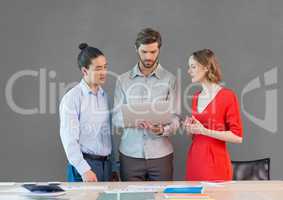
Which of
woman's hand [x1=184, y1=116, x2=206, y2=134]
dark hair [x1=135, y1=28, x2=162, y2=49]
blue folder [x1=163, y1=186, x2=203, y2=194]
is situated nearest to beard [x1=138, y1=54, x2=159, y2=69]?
dark hair [x1=135, y1=28, x2=162, y2=49]

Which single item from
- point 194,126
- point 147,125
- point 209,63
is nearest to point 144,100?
point 147,125

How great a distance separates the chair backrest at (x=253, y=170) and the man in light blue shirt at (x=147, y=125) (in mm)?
541

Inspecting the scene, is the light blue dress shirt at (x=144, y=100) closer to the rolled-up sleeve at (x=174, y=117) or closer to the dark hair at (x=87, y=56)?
the rolled-up sleeve at (x=174, y=117)

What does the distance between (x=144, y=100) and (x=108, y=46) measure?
2.54 ft

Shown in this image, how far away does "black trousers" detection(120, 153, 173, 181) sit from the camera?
340 cm

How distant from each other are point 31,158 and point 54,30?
1.13 m

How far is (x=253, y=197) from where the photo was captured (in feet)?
7.83

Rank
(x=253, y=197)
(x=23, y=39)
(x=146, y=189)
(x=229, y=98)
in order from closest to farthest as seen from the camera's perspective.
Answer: (x=253, y=197) → (x=146, y=189) → (x=229, y=98) → (x=23, y=39)

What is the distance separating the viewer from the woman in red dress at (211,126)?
321 cm

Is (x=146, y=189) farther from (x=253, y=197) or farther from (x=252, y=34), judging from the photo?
(x=252, y=34)

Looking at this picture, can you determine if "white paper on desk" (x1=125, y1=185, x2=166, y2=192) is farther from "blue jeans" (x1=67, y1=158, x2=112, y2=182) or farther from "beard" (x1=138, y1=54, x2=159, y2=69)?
"beard" (x1=138, y1=54, x2=159, y2=69)

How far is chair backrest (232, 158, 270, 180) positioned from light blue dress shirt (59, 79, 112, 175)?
101cm

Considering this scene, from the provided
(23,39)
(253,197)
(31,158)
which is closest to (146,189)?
(253,197)

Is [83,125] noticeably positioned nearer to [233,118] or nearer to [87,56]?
[87,56]
